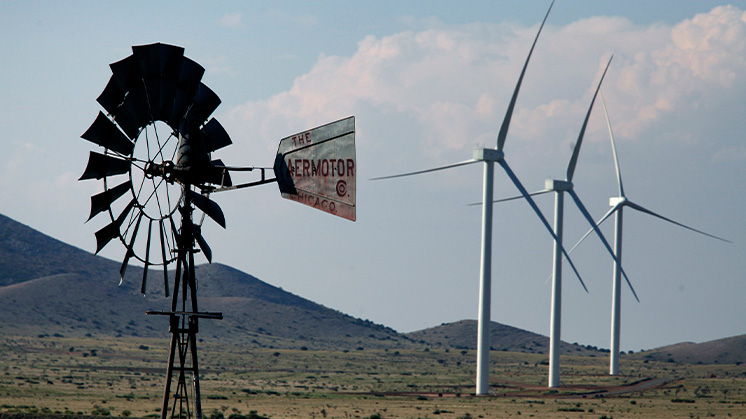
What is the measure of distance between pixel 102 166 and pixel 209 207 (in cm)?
243

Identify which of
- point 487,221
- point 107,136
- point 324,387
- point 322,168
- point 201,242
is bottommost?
point 324,387

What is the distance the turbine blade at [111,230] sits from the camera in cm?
2020

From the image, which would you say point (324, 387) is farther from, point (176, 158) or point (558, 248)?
point (176, 158)

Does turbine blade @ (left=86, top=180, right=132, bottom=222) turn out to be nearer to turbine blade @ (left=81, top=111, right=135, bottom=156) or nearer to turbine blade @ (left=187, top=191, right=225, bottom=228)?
turbine blade @ (left=81, top=111, right=135, bottom=156)

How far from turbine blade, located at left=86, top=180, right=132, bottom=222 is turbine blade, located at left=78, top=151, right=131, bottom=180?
0.35 meters

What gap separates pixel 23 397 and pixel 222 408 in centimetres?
1393

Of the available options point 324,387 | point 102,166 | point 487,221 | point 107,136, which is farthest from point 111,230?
point 324,387

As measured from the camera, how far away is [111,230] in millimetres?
20219

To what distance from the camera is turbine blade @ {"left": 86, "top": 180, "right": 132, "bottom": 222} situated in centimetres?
2002

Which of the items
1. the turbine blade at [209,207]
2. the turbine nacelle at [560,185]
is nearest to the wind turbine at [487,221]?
the turbine nacelle at [560,185]

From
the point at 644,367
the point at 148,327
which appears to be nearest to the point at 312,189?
the point at 644,367

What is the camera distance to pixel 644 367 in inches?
5994

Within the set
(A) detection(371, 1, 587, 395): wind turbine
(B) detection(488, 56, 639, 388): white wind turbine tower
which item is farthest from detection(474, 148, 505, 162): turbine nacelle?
(B) detection(488, 56, 639, 388): white wind turbine tower

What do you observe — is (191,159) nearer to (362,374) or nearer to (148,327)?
(362,374)
